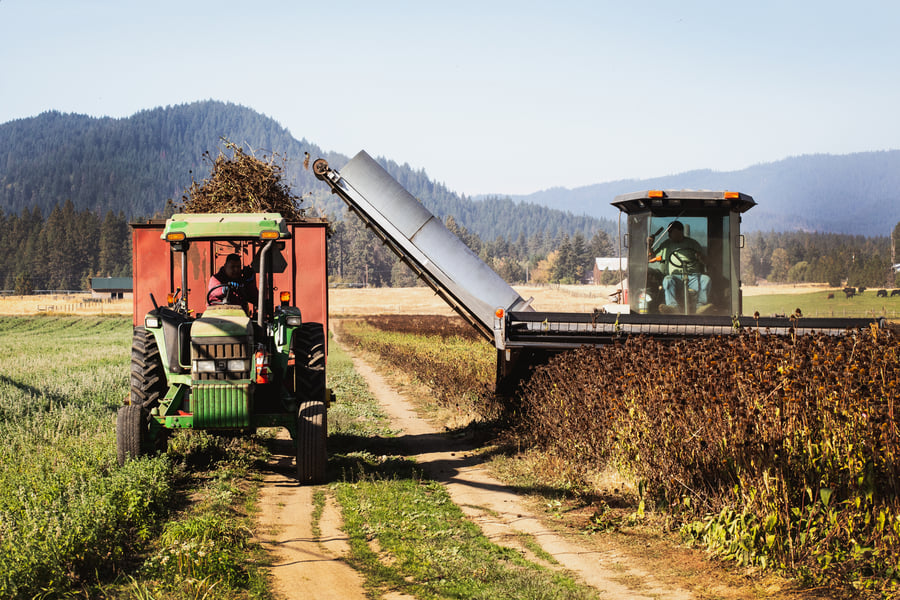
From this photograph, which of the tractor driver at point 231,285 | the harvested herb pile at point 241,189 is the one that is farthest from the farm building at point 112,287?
the tractor driver at point 231,285

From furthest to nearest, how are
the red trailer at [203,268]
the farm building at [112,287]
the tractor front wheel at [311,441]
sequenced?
the farm building at [112,287] < the red trailer at [203,268] < the tractor front wheel at [311,441]

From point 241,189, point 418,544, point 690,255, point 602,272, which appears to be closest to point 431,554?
point 418,544

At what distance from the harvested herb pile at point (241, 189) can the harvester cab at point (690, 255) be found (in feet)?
20.0

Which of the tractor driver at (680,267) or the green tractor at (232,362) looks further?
the tractor driver at (680,267)

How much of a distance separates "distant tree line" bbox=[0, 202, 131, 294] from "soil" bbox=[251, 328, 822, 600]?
115 m

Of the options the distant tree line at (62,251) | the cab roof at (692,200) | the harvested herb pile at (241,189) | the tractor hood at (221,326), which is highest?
the distant tree line at (62,251)

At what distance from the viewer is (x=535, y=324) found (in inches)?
386

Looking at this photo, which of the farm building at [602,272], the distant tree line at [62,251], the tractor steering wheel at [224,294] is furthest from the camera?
the farm building at [602,272]

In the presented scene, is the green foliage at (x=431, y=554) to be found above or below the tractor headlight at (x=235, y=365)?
below

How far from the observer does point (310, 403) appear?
9.05 metres

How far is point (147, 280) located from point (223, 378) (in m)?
3.80

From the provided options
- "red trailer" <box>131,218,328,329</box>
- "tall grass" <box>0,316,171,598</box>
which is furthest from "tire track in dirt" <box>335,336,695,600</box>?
"tall grass" <box>0,316,171,598</box>

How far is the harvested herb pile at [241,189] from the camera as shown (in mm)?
13250

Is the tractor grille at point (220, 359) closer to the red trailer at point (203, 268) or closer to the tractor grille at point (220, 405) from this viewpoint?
the tractor grille at point (220, 405)
